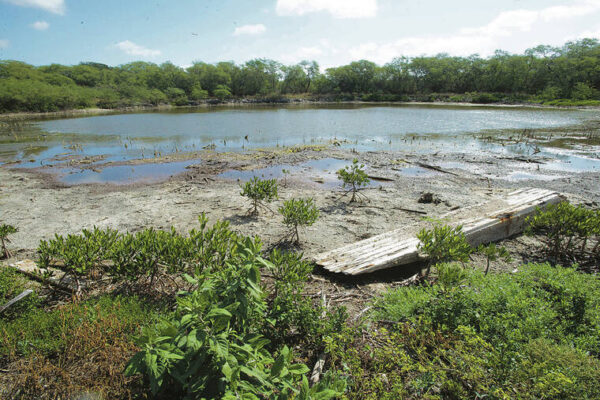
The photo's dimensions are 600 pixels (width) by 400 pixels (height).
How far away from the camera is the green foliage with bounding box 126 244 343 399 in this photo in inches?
81.5

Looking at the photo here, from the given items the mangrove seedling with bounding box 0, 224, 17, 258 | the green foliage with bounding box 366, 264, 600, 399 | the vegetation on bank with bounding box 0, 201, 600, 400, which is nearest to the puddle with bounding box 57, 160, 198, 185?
the mangrove seedling with bounding box 0, 224, 17, 258

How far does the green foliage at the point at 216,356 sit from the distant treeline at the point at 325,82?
6994cm

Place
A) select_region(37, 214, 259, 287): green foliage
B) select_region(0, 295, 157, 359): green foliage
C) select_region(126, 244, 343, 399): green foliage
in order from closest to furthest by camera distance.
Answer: select_region(126, 244, 343, 399): green foliage, select_region(0, 295, 157, 359): green foliage, select_region(37, 214, 259, 287): green foliage

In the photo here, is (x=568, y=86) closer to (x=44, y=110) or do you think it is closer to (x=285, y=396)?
(x=285, y=396)

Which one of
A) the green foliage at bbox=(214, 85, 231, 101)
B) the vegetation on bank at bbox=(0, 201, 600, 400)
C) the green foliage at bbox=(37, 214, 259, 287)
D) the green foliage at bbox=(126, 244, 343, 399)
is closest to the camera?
the green foliage at bbox=(126, 244, 343, 399)

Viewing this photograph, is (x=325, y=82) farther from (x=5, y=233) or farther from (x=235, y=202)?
(x=5, y=233)

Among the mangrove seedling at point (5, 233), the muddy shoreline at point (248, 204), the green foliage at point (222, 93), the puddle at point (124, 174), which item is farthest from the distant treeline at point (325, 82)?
the mangrove seedling at point (5, 233)

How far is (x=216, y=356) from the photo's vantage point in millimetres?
2178

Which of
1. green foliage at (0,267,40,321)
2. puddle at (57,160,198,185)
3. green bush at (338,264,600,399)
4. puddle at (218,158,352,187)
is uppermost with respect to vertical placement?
puddle at (57,160,198,185)

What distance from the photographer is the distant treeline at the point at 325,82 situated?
214ft

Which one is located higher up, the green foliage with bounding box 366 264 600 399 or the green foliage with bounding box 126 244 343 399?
the green foliage with bounding box 126 244 343 399

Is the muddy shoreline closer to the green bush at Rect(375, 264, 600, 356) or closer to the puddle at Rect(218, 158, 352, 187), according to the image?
the puddle at Rect(218, 158, 352, 187)

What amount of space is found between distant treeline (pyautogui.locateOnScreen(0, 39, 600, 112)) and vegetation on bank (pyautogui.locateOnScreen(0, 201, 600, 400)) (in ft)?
222

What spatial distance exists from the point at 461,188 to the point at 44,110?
69465 mm
